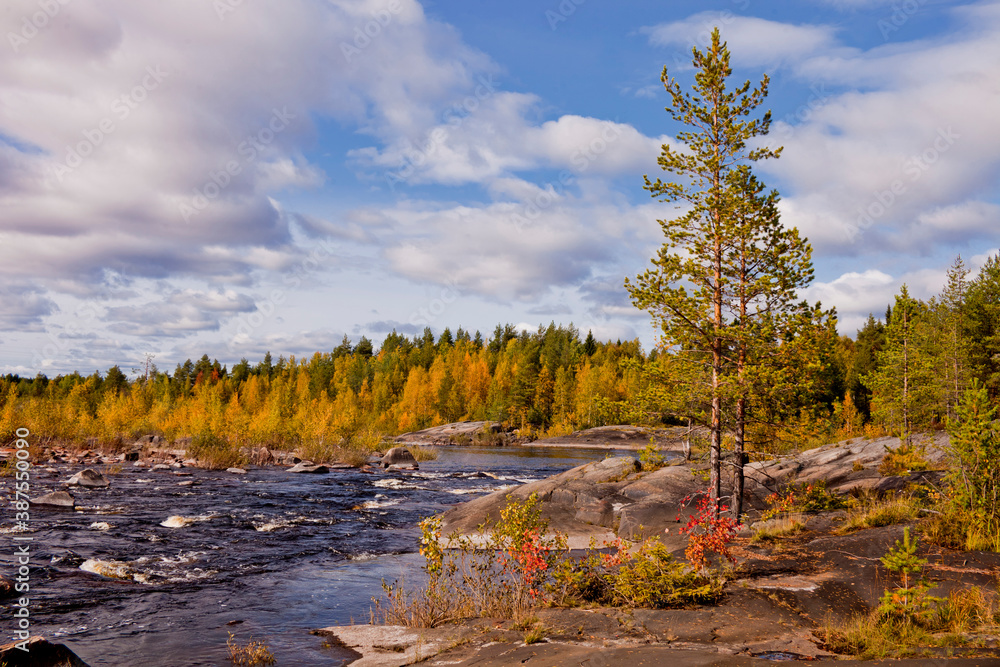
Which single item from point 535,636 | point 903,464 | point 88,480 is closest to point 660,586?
point 535,636

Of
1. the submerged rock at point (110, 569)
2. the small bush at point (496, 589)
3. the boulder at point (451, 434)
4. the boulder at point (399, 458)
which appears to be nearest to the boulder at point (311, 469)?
the boulder at point (399, 458)

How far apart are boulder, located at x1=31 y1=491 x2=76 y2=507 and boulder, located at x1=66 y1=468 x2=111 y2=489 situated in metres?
5.29

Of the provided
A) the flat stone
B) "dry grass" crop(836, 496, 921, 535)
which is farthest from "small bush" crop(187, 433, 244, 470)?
"dry grass" crop(836, 496, 921, 535)

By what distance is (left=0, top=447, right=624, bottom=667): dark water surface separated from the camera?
38.3ft

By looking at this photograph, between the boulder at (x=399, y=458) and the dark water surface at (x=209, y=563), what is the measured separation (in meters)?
14.2

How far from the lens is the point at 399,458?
49.9 metres

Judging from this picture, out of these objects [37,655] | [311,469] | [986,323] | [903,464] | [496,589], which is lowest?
[311,469]

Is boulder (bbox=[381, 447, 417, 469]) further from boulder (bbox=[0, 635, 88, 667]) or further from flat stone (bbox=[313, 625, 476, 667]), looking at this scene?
boulder (bbox=[0, 635, 88, 667])

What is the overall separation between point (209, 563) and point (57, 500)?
A: 40.1ft

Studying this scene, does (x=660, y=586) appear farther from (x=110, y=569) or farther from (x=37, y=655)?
(x=110, y=569)

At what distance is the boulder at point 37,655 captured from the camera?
8182mm

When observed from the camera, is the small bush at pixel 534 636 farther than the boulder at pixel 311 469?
No

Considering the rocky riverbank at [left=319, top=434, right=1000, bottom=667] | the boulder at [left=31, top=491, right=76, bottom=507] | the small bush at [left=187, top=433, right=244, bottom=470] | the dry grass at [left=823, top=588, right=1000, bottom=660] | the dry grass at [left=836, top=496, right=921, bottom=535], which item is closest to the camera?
the dry grass at [left=823, top=588, right=1000, bottom=660]

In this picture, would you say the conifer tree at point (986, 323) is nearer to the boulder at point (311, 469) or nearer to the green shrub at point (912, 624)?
the green shrub at point (912, 624)
